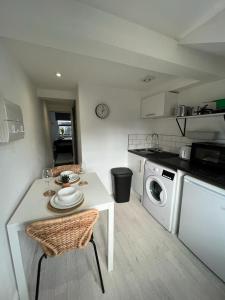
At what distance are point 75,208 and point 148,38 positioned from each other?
59.4 inches

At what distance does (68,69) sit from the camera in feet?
5.74

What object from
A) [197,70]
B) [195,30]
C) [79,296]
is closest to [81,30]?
[195,30]

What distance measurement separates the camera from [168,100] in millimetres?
2238

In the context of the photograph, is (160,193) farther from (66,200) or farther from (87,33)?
(87,33)

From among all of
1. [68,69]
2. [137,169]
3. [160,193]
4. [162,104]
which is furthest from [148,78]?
[160,193]

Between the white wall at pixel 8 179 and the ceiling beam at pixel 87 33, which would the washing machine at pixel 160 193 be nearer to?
the ceiling beam at pixel 87 33

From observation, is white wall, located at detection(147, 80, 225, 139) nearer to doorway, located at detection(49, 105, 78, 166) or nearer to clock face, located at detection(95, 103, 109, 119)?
clock face, located at detection(95, 103, 109, 119)

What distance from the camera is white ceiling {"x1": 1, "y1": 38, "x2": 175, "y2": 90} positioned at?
1.33 m

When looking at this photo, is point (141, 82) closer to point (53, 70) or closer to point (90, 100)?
point (90, 100)

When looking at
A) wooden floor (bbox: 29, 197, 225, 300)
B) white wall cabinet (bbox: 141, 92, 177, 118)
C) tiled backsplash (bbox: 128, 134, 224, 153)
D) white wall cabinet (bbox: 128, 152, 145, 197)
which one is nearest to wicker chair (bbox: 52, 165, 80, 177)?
wooden floor (bbox: 29, 197, 225, 300)

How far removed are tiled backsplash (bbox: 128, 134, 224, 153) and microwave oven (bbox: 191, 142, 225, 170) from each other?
59 cm

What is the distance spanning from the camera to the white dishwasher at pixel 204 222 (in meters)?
Answer: 1.19

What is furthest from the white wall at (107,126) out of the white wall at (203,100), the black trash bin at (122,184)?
the white wall at (203,100)

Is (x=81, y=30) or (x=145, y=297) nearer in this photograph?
(x=81, y=30)
